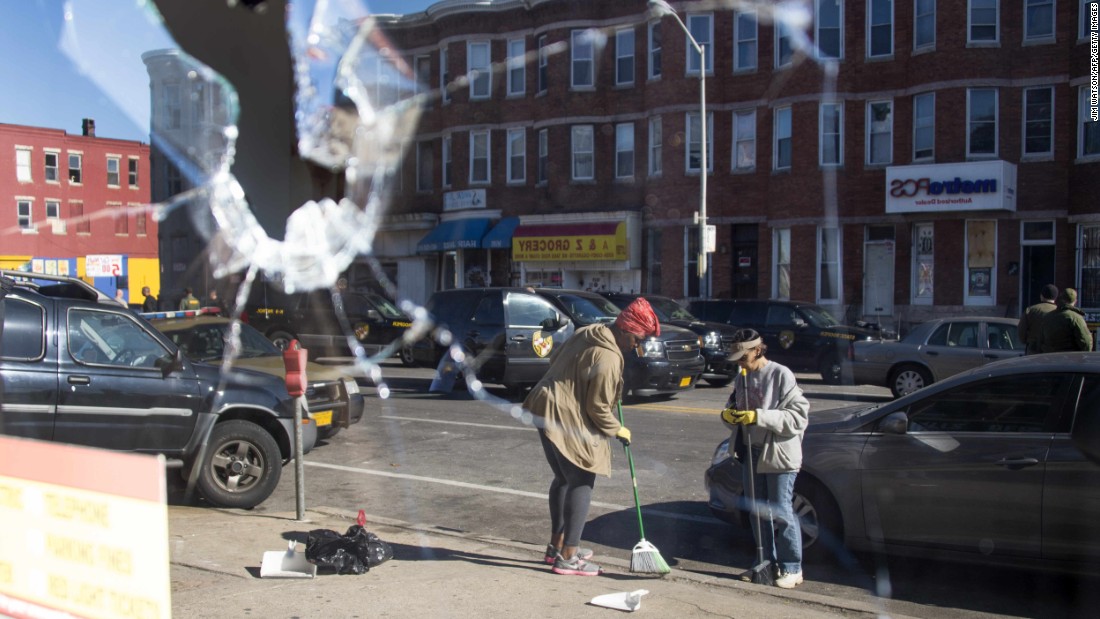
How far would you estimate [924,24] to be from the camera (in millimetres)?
25312

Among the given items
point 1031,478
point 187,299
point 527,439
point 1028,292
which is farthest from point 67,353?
point 1028,292

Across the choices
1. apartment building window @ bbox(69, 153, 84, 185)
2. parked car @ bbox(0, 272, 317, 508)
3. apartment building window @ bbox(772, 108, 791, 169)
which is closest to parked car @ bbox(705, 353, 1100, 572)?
parked car @ bbox(0, 272, 317, 508)

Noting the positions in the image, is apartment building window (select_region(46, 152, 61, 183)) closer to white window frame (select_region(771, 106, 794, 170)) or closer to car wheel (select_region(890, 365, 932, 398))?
car wheel (select_region(890, 365, 932, 398))

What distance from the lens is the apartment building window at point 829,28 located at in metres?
26.3

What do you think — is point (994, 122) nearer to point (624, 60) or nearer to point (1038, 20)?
point (1038, 20)

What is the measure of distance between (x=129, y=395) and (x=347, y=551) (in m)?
2.44

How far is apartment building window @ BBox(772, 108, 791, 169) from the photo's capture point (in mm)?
27484

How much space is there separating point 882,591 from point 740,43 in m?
24.3

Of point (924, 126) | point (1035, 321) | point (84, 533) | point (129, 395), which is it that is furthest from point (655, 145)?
point (84, 533)

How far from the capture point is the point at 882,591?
599 centimetres

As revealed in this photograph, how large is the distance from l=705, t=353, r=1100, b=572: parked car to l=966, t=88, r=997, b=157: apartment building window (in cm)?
2085

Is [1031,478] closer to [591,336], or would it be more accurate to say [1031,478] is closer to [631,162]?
[591,336]

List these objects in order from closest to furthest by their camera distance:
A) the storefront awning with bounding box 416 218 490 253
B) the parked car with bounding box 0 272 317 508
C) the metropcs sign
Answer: the parked car with bounding box 0 272 317 508 → the metropcs sign → the storefront awning with bounding box 416 218 490 253

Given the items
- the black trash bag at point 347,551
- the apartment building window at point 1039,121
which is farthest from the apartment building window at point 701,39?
the black trash bag at point 347,551
